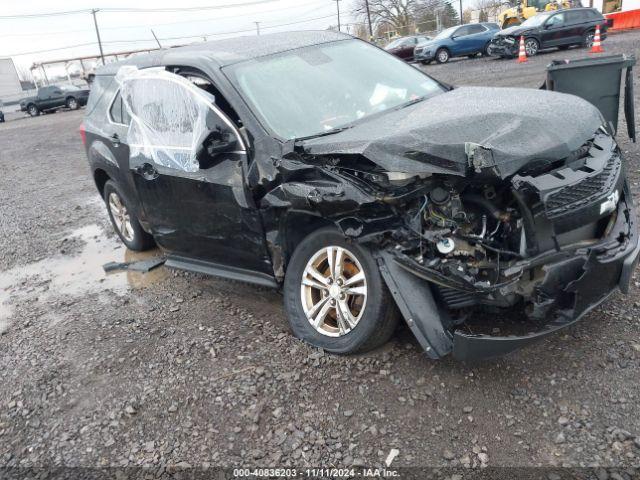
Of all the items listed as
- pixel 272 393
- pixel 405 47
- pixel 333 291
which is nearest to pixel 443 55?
pixel 405 47

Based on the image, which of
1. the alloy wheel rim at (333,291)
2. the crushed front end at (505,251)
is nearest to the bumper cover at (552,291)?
the crushed front end at (505,251)

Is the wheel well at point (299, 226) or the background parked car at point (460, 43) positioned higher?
the wheel well at point (299, 226)

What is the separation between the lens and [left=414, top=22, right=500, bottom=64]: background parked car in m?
22.8

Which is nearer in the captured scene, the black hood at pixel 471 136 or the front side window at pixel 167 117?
the black hood at pixel 471 136

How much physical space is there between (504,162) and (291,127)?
1417 millimetres

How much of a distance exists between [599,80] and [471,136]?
419 centimetres

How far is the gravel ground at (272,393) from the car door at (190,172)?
1.88ft

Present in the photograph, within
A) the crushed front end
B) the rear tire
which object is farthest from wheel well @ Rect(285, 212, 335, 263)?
the rear tire

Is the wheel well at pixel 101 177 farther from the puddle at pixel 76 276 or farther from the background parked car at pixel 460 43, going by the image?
the background parked car at pixel 460 43

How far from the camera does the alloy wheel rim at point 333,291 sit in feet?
10.7

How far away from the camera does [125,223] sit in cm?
571

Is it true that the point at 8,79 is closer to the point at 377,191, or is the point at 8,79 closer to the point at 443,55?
the point at 443,55

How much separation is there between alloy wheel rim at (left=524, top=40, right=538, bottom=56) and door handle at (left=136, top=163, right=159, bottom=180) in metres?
18.5

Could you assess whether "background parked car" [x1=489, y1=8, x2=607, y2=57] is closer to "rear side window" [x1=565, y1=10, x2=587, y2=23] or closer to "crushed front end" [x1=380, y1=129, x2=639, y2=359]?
"rear side window" [x1=565, y1=10, x2=587, y2=23]
